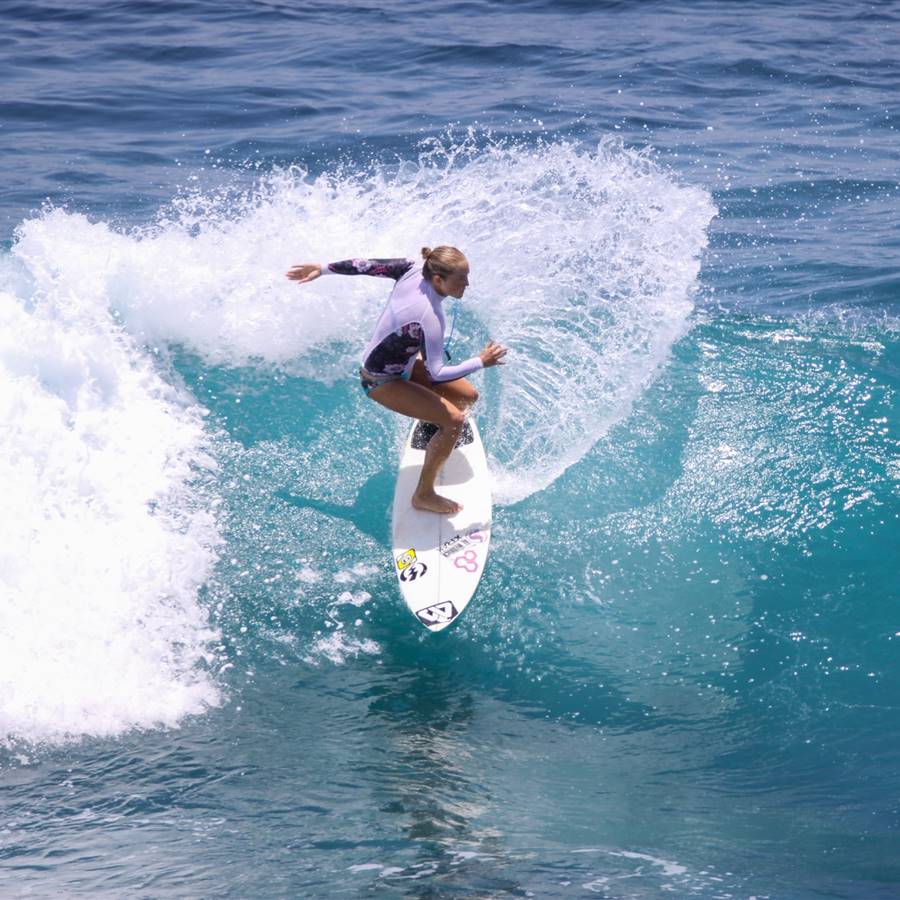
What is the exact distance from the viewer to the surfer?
7113 mm

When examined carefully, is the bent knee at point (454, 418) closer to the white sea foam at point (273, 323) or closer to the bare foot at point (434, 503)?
the bare foot at point (434, 503)

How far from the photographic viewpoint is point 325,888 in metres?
5.30

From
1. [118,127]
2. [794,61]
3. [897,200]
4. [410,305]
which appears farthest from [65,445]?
[794,61]

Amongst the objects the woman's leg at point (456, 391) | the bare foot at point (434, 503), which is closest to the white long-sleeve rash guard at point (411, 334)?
the woman's leg at point (456, 391)

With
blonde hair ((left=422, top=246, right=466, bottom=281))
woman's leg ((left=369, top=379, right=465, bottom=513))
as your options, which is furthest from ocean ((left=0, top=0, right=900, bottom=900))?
blonde hair ((left=422, top=246, right=466, bottom=281))

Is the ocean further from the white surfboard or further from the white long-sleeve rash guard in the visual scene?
the white long-sleeve rash guard

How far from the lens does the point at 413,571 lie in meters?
7.65

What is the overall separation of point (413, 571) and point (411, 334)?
5.07ft

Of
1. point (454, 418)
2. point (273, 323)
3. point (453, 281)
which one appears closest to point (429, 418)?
point (454, 418)

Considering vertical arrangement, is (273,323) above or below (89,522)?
above

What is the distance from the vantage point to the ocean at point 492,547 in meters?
5.84

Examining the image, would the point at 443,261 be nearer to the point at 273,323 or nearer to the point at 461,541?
the point at 461,541

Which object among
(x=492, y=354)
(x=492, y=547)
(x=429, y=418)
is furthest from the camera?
(x=492, y=547)

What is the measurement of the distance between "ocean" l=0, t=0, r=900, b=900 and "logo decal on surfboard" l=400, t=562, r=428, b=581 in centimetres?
28
